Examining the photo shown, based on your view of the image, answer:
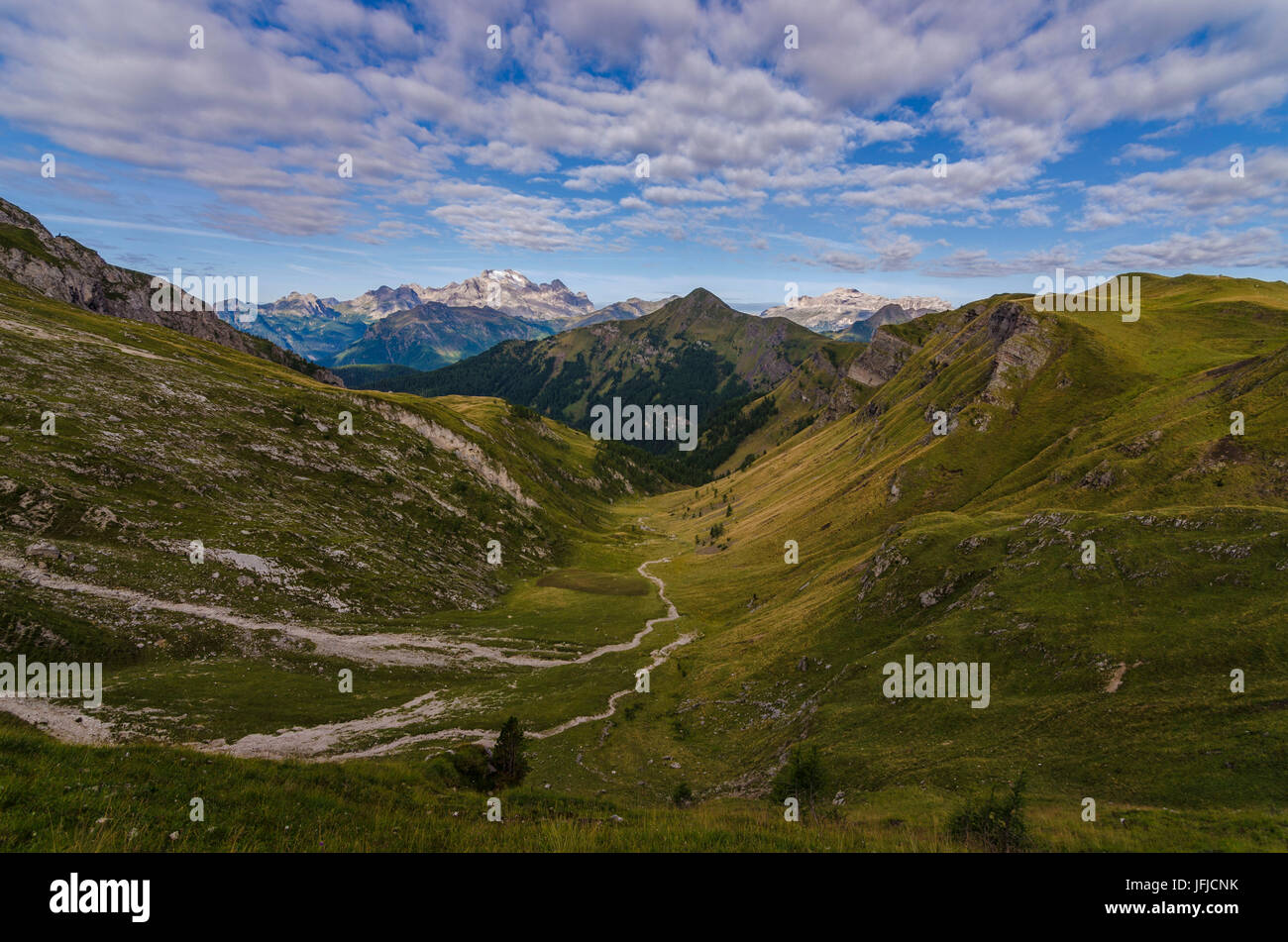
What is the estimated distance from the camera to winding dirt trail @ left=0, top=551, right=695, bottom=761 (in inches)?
1628

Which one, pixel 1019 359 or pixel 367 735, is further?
pixel 1019 359

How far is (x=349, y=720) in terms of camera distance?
176 feet

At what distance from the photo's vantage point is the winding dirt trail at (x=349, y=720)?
41344 mm

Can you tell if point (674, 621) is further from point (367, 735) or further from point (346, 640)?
point (367, 735)

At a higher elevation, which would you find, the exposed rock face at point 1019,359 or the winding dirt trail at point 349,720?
the exposed rock face at point 1019,359

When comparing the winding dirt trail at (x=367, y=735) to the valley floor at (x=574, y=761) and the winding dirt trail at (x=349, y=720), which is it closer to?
the winding dirt trail at (x=349, y=720)

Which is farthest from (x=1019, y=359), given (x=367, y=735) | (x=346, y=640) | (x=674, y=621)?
(x=346, y=640)

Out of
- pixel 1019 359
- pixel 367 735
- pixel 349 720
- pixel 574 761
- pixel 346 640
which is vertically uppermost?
pixel 1019 359

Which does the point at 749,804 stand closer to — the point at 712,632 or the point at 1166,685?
the point at 1166,685

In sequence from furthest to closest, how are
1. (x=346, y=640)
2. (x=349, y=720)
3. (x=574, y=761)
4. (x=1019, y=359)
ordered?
(x=1019, y=359)
(x=346, y=640)
(x=349, y=720)
(x=574, y=761)

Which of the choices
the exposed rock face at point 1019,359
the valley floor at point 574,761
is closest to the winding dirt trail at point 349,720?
the valley floor at point 574,761

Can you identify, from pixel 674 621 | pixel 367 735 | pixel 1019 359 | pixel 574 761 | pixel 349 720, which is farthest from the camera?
pixel 1019 359

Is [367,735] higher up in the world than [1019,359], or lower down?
lower down
